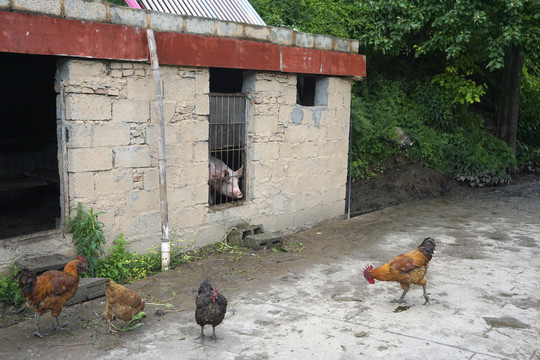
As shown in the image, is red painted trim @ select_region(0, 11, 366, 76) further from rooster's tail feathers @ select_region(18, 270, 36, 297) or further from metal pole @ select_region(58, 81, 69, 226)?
rooster's tail feathers @ select_region(18, 270, 36, 297)

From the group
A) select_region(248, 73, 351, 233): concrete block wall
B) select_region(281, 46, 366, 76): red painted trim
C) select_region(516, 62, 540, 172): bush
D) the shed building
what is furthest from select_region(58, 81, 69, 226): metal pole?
select_region(516, 62, 540, 172): bush

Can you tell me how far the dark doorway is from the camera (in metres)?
9.77

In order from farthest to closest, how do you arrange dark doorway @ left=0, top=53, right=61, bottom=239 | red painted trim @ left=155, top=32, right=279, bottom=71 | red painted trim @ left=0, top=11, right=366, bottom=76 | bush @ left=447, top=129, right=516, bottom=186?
1. bush @ left=447, top=129, right=516, bottom=186
2. dark doorway @ left=0, top=53, right=61, bottom=239
3. red painted trim @ left=155, top=32, right=279, bottom=71
4. red painted trim @ left=0, top=11, right=366, bottom=76

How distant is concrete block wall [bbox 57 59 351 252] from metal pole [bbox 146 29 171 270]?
28 cm

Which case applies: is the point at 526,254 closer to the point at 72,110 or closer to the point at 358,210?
the point at 358,210

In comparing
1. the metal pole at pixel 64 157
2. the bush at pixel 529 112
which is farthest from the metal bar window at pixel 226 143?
the bush at pixel 529 112

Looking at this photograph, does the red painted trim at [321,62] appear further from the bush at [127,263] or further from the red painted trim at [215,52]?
the bush at [127,263]

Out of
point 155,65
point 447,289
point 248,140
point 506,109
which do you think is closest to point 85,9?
point 155,65

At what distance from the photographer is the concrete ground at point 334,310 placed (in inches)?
206

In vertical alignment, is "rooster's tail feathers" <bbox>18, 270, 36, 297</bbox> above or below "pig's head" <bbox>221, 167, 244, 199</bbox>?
below

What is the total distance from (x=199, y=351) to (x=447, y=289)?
360 cm

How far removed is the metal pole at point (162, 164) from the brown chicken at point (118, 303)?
2.00 metres

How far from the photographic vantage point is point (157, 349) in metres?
5.20

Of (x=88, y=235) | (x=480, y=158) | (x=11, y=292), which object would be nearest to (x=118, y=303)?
(x=11, y=292)
